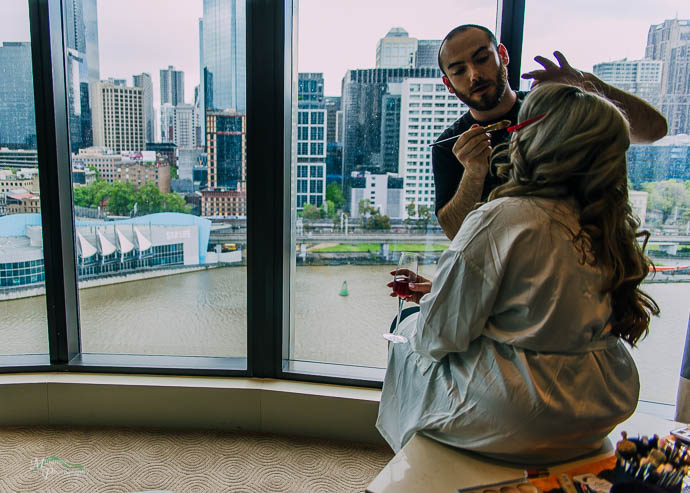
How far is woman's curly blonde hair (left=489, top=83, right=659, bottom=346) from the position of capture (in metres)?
1.03

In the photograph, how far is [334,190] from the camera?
93.2 inches

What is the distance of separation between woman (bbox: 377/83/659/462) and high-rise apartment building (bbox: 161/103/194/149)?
68.0 inches

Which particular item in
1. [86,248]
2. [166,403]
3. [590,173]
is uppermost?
[590,173]

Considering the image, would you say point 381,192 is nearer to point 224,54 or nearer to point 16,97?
point 224,54

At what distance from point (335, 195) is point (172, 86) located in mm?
963

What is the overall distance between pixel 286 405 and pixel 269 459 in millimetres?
248

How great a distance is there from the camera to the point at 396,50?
2203mm

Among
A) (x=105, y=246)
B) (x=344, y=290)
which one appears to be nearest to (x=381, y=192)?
(x=344, y=290)

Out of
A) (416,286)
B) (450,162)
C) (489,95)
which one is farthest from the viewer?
(450,162)

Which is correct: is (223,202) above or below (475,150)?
below

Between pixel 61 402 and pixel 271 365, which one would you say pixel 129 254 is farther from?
pixel 271 365

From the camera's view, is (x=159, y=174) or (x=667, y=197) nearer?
(x=667, y=197)

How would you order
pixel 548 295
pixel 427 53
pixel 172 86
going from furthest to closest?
pixel 172 86
pixel 427 53
pixel 548 295

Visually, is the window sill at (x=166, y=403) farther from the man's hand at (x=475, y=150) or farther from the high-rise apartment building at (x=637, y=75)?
the high-rise apartment building at (x=637, y=75)
